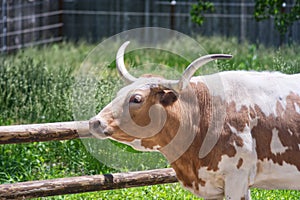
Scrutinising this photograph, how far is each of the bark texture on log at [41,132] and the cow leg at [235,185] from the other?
177 centimetres

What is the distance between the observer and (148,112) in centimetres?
489

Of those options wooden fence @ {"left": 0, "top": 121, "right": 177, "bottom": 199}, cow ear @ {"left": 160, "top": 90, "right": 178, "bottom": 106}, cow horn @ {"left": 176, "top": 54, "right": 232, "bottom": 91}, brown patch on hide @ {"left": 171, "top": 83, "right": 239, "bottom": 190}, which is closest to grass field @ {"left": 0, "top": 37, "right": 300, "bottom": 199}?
wooden fence @ {"left": 0, "top": 121, "right": 177, "bottom": 199}

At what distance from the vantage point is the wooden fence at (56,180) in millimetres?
5898

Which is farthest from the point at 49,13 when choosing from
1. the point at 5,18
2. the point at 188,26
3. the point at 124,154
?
the point at 124,154

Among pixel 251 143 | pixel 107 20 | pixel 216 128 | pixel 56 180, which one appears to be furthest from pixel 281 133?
pixel 107 20


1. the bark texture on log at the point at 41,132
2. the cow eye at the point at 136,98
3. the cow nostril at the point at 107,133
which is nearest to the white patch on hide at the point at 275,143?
the cow eye at the point at 136,98

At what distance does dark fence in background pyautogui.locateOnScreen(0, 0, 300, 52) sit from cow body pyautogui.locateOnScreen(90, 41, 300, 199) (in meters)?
12.7

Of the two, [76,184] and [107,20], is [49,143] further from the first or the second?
[107,20]

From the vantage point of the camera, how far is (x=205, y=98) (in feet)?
16.7

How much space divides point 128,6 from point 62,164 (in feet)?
43.7

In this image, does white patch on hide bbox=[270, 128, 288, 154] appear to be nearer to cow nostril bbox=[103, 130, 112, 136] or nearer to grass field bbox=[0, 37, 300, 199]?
cow nostril bbox=[103, 130, 112, 136]

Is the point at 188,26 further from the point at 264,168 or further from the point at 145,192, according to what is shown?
the point at 264,168

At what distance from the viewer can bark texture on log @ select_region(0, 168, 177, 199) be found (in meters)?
5.87

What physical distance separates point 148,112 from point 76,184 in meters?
1.49
